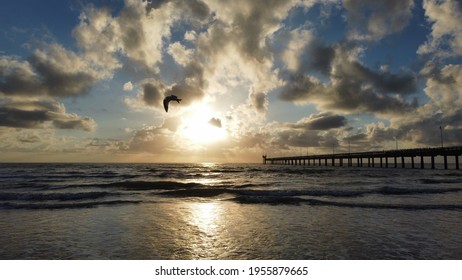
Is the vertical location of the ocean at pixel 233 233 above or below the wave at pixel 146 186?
above

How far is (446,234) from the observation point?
8.09m

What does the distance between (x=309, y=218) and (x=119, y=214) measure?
6846mm

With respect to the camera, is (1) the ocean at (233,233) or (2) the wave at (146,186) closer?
(1) the ocean at (233,233)

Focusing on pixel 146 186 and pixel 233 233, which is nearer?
pixel 233 233

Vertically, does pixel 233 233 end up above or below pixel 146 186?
above

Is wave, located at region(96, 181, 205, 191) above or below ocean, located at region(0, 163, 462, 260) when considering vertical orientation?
below

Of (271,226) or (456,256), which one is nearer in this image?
(456,256)

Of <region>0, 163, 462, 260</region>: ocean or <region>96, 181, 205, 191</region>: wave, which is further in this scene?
<region>96, 181, 205, 191</region>: wave

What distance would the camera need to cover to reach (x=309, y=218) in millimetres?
10539
